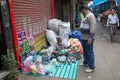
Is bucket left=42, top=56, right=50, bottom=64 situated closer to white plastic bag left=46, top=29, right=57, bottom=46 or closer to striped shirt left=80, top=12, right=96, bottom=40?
striped shirt left=80, top=12, right=96, bottom=40

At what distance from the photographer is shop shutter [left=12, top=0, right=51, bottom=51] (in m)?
4.53

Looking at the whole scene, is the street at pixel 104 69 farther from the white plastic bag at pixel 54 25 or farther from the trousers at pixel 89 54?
the white plastic bag at pixel 54 25

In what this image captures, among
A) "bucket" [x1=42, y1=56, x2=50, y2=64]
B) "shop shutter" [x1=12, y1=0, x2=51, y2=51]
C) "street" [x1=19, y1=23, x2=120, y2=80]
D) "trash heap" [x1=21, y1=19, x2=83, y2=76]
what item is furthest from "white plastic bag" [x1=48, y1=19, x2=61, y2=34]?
"bucket" [x1=42, y1=56, x2=50, y2=64]

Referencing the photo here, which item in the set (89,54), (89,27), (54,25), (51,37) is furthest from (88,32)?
(54,25)

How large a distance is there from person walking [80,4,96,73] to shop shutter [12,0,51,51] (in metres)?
1.58

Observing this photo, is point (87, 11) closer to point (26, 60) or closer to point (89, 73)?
point (89, 73)

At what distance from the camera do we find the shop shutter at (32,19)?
178 inches

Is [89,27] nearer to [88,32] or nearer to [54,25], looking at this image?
[88,32]

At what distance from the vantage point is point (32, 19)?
555cm

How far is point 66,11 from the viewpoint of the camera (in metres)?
12.3

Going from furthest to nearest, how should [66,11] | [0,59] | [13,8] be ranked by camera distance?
[66,11] → [13,8] → [0,59]

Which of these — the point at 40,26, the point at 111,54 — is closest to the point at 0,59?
the point at 40,26

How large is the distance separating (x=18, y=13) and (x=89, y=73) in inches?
94.8

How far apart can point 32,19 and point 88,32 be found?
188 centimetres
